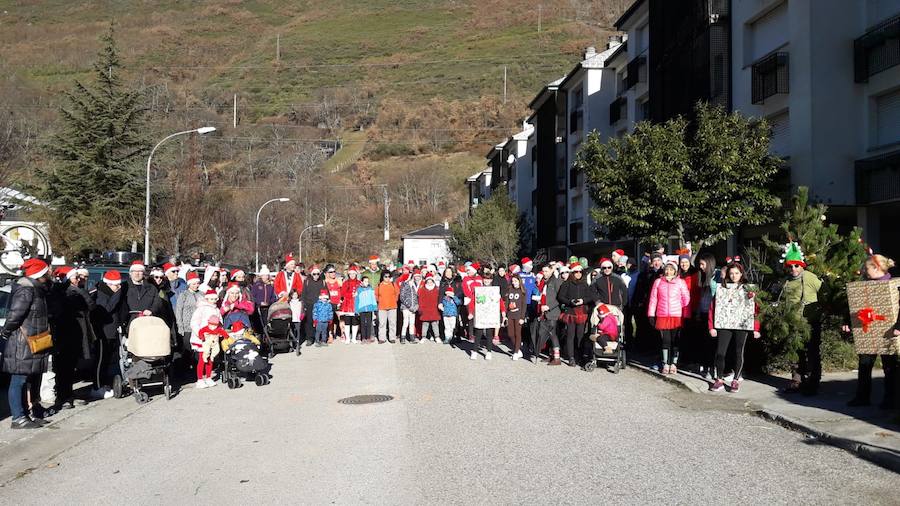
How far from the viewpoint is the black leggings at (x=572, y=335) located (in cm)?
1562

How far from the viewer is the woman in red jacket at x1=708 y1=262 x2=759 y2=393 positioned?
1198 centimetres

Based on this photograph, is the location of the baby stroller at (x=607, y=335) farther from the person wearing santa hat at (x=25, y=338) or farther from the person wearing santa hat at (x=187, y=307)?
the person wearing santa hat at (x=25, y=338)

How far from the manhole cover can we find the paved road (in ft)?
0.62

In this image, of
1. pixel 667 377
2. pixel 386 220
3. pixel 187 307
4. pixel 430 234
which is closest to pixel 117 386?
pixel 187 307

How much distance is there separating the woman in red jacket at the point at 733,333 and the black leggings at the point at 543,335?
4267 millimetres

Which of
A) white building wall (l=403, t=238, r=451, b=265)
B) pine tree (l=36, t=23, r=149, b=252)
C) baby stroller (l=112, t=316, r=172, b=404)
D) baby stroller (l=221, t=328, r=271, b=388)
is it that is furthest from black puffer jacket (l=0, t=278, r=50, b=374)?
white building wall (l=403, t=238, r=451, b=265)

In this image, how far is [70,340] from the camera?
1182 centimetres

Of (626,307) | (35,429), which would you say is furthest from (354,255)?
(35,429)

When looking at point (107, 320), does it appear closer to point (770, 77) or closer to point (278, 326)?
point (278, 326)

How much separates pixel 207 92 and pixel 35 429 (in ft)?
400

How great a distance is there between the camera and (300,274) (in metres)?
23.1

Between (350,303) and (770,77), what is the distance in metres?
A: 12.5

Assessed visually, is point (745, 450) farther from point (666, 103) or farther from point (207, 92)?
point (207, 92)

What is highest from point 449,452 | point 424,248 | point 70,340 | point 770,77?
point 770,77
